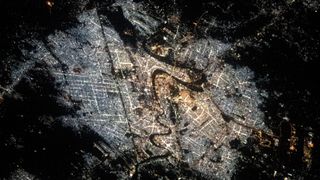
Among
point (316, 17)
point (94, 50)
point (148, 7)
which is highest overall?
point (316, 17)

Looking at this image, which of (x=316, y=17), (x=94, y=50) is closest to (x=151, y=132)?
(x=94, y=50)

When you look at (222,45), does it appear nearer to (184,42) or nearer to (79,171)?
(184,42)

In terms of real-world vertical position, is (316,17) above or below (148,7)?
above

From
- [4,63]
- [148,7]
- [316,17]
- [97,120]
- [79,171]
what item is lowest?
[79,171]

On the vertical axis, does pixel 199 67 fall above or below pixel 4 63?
above

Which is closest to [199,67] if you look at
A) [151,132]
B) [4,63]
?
[151,132]

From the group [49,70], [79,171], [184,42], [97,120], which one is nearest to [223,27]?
[184,42]

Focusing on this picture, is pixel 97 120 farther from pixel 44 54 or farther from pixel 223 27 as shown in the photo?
pixel 223 27

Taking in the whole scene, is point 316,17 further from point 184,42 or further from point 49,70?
point 49,70
